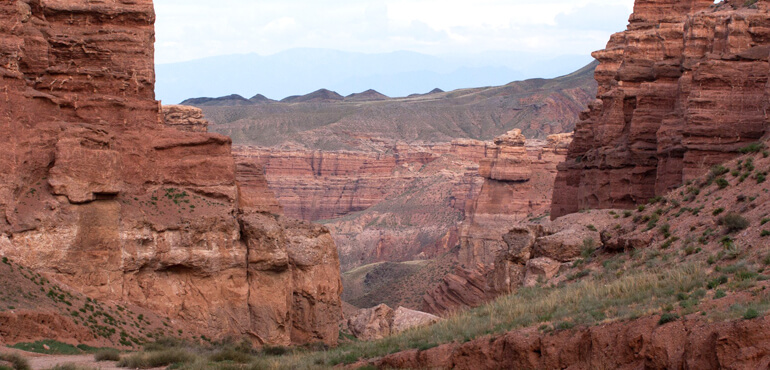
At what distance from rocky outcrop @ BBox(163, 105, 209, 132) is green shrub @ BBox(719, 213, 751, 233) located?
44902 millimetres

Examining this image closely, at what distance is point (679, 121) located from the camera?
137 ft

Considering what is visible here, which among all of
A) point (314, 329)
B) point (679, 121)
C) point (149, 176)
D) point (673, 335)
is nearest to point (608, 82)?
point (679, 121)

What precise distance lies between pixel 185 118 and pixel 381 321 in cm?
3181

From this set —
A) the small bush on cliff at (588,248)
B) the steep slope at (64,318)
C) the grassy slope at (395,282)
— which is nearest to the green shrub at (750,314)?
the small bush on cliff at (588,248)

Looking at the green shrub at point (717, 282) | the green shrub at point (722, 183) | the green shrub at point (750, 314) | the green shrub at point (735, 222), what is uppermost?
the green shrub at point (722, 183)

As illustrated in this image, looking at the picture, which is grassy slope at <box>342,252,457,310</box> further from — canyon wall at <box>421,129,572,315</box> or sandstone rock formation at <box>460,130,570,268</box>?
sandstone rock formation at <box>460,130,570,268</box>

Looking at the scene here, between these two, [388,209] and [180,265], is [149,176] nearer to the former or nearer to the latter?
[180,265]

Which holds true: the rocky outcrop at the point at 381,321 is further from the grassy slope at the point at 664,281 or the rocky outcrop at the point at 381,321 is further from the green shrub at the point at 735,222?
the green shrub at the point at 735,222

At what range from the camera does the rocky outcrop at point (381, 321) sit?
3719cm

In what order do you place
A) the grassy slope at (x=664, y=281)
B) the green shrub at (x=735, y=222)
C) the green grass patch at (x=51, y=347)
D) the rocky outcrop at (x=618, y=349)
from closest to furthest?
the rocky outcrop at (x=618, y=349), the grassy slope at (x=664, y=281), the green shrub at (x=735, y=222), the green grass patch at (x=51, y=347)

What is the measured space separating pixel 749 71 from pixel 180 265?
906 inches

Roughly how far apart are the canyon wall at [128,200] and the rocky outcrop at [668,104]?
50.4ft

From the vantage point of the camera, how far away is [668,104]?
4594 centimetres

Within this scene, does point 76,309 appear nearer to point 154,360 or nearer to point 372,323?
point 154,360
